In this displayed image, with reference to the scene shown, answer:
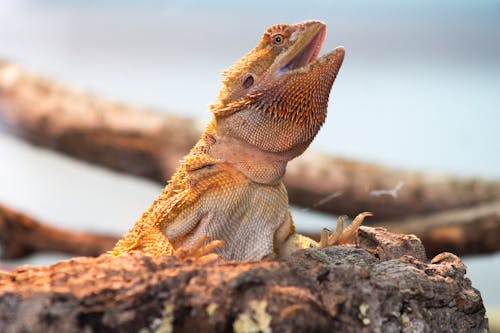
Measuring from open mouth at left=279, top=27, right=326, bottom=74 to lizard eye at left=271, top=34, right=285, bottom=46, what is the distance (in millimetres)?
70

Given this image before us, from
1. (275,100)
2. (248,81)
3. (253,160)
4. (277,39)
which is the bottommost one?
(253,160)

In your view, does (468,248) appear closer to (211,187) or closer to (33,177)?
(211,187)

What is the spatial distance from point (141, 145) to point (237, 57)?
3.92ft

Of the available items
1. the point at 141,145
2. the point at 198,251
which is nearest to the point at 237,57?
the point at 141,145

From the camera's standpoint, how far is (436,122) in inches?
Result: 177

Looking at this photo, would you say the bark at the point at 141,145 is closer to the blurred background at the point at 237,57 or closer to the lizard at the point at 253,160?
the blurred background at the point at 237,57

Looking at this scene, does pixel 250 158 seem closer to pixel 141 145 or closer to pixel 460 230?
pixel 460 230

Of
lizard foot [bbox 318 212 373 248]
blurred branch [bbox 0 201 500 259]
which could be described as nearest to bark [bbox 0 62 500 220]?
blurred branch [bbox 0 201 500 259]

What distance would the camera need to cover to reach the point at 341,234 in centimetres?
207

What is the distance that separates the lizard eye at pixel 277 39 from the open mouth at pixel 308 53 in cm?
7

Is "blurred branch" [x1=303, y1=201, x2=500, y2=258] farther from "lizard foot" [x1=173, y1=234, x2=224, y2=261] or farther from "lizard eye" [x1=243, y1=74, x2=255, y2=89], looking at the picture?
"lizard foot" [x1=173, y1=234, x2=224, y2=261]

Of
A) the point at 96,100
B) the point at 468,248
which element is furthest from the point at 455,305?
the point at 96,100

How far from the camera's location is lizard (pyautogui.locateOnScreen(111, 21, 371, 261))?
200 centimetres

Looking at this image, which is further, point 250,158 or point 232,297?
point 250,158
